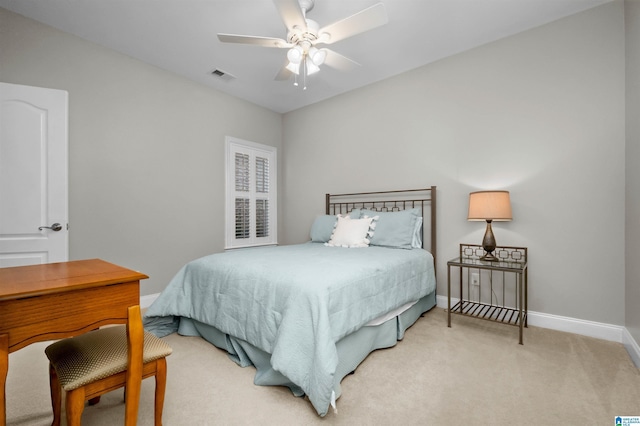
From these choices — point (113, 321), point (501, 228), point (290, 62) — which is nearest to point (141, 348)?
point (113, 321)

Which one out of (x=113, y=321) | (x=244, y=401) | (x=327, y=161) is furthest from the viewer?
(x=327, y=161)

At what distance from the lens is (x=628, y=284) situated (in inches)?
84.9

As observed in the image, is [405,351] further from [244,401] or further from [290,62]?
[290,62]

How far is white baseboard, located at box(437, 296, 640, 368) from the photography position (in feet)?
6.74

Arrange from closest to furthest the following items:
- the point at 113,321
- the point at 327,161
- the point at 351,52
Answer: the point at 113,321 → the point at 351,52 → the point at 327,161

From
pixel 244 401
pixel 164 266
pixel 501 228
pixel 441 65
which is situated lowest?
pixel 244 401

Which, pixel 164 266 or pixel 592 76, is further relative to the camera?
pixel 164 266

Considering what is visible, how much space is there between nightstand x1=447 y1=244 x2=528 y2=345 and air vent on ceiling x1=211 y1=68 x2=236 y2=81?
127 inches

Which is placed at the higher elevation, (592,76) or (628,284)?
(592,76)

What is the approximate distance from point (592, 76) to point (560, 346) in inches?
86.0

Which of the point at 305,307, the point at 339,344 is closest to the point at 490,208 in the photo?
the point at 339,344

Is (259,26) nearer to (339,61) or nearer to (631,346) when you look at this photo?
(339,61)

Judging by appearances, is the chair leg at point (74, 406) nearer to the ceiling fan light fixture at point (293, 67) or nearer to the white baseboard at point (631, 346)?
the ceiling fan light fixture at point (293, 67)

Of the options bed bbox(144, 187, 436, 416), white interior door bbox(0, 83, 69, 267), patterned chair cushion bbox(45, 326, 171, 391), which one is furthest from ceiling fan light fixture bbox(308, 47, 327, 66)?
white interior door bbox(0, 83, 69, 267)
